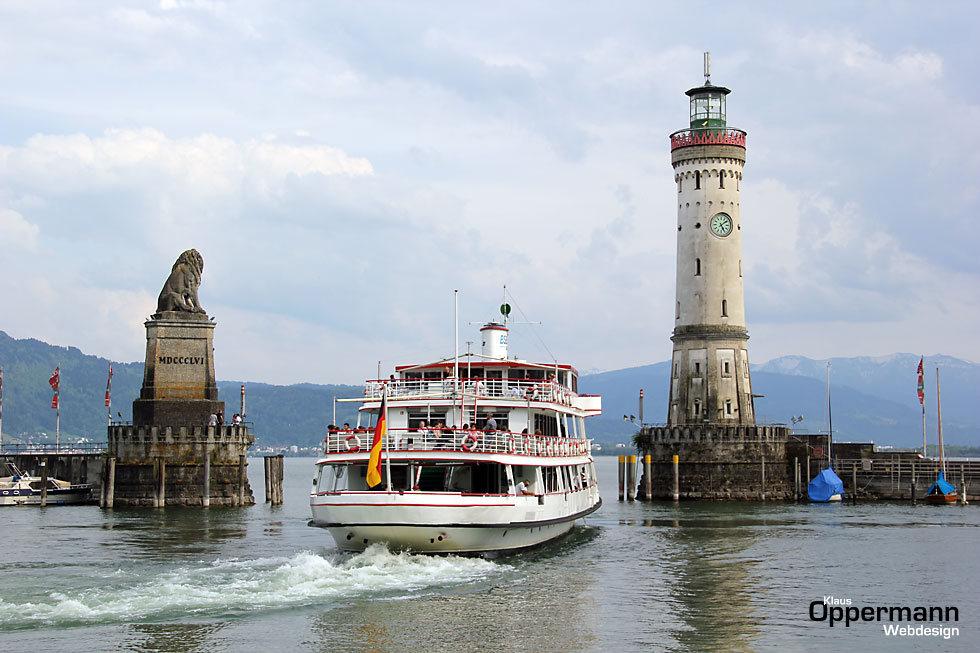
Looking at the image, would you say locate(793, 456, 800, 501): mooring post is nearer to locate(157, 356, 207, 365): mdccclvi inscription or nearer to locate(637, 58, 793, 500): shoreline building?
locate(637, 58, 793, 500): shoreline building

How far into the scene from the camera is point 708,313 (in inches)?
3415

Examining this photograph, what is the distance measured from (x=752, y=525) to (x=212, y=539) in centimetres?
2820

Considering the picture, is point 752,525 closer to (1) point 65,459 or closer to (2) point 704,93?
(2) point 704,93

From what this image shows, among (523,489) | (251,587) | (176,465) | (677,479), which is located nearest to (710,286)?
(677,479)

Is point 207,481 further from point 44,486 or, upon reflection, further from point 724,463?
point 724,463

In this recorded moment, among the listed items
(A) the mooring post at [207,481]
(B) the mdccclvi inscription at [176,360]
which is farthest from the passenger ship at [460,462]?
(B) the mdccclvi inscription at [176,360]

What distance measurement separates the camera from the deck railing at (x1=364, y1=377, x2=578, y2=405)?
48.0m

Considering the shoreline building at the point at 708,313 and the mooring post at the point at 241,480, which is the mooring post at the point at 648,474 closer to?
the shoreline building at the point at 708,313

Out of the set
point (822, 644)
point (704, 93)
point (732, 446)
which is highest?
point (704, 93)

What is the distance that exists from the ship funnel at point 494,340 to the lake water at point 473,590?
9.02 metres

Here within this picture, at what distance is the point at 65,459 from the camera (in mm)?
91250

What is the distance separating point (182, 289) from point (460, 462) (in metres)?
38.4

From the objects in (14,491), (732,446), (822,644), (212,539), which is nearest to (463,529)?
(822,644)

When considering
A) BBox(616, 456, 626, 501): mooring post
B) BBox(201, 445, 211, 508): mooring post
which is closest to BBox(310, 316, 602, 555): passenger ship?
BBox(201, 445, 211, 508): mooring post
